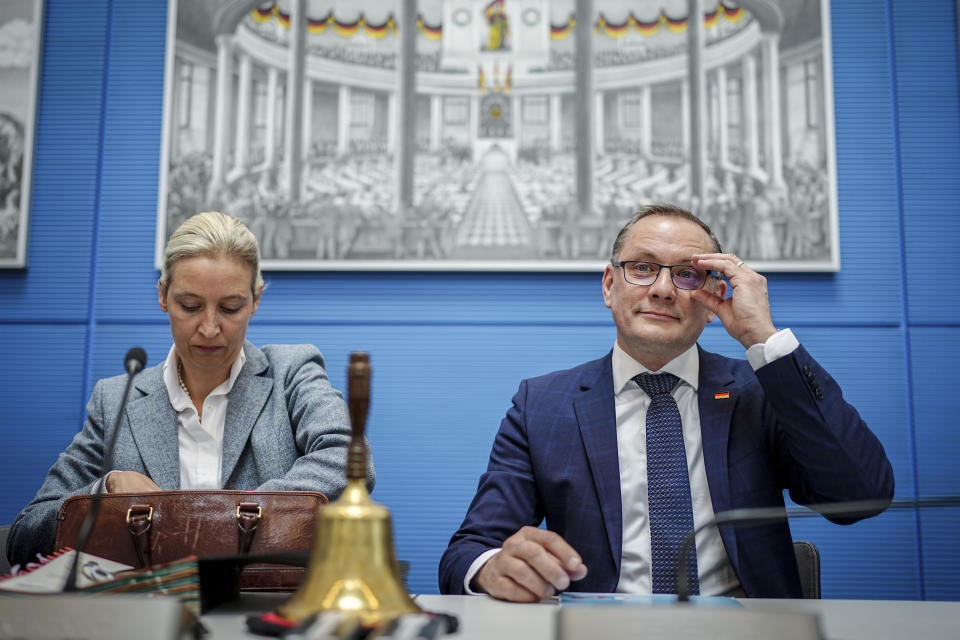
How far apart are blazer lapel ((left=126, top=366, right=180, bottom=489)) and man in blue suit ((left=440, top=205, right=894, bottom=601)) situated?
2.19 feet

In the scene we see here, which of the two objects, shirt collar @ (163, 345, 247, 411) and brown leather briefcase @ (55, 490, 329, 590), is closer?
brown leather briefcase @ (55, 490, 329, 590)

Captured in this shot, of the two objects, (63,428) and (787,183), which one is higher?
(787,183)

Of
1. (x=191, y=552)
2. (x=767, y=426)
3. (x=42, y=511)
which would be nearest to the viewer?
(x=191, y=552)

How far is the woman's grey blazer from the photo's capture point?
166cm

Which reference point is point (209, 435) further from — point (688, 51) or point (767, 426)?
point (688, 51)

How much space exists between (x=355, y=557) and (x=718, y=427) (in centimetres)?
103

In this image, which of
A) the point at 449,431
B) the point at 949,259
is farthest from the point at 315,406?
the point at 949,259

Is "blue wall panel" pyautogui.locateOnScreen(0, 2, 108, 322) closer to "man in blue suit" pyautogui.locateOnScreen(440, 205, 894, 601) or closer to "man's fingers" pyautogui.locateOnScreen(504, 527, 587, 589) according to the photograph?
"man in blue suit" pyautogui.locateOnScreen(440, 205, 894, 601)

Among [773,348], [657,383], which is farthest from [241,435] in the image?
[773,348]

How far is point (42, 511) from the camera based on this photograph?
5.10ft

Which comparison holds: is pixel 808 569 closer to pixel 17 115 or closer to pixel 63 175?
pixel 63 175

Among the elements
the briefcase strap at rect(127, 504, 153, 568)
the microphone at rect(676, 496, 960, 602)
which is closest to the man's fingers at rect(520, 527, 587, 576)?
the microphone at rect(676, 496, 960, 602)

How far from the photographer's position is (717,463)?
1.60 m

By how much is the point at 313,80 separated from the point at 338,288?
0.66 m
